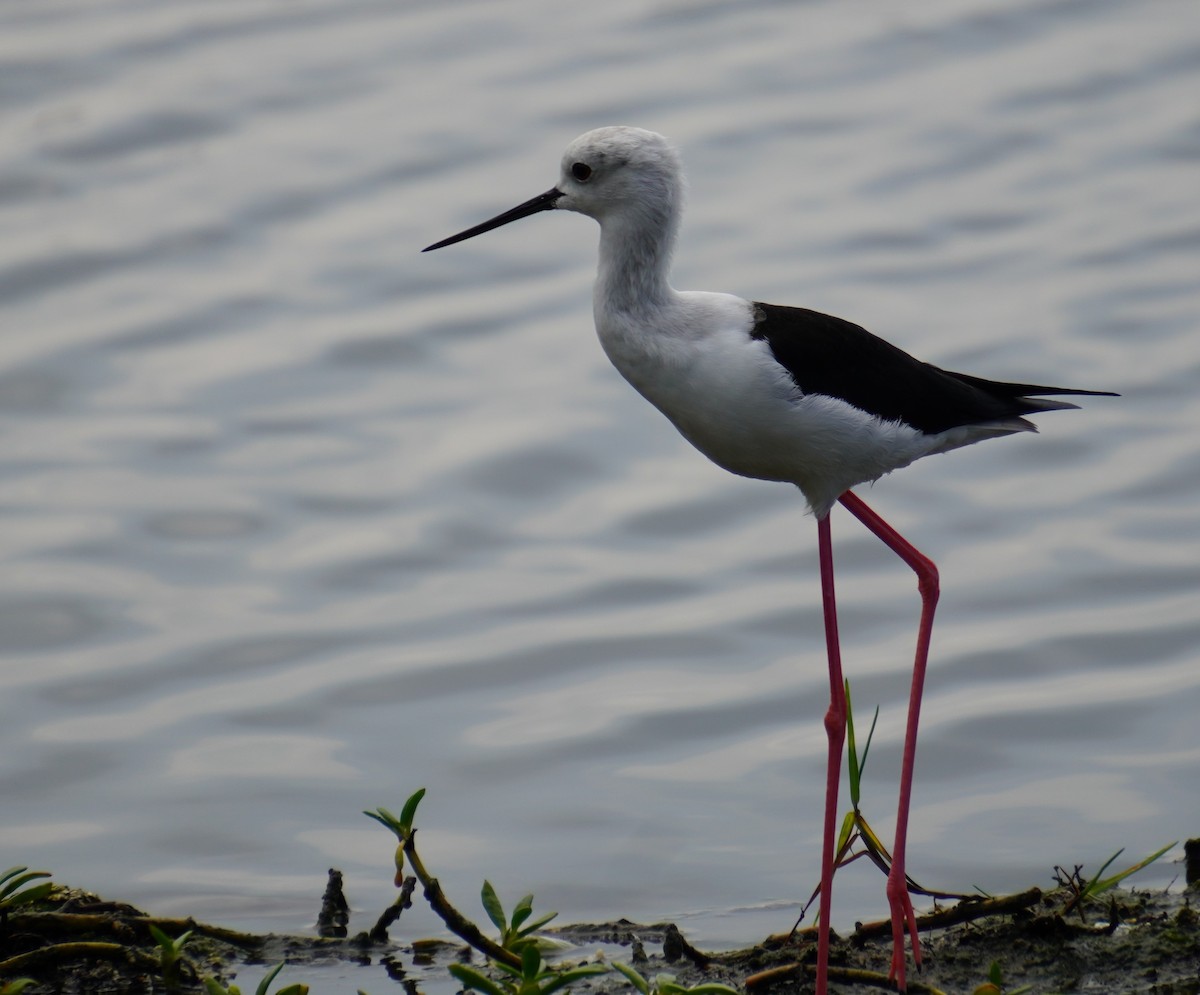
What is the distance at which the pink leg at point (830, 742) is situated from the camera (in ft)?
16.9

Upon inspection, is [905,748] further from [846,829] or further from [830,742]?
[846,829]

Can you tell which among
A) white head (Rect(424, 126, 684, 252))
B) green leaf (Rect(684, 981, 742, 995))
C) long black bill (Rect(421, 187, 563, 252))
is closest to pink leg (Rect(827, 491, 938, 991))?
green leaf (Rect(684, 981, 742, 995))

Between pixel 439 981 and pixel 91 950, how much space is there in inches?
35.5

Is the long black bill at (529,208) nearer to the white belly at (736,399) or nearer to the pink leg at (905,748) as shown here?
the white belly at (736,399)

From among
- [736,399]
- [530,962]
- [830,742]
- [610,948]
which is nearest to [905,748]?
[830,742]

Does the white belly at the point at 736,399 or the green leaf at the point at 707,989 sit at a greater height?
the white belly at the point at 736,399

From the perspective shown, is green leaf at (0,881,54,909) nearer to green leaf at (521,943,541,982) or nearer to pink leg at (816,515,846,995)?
green leaf at (521,943,541,982)

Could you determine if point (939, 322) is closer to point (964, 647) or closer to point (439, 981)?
point (964, 647)

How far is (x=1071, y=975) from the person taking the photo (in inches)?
207

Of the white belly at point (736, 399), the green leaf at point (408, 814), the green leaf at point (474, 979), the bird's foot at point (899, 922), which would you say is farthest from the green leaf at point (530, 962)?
the white belly at point (736, 399)

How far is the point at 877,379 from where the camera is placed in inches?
222

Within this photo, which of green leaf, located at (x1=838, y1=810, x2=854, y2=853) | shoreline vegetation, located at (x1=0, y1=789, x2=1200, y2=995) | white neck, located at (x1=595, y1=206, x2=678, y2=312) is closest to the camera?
shoreline vegetation, located at (x1=0, y1=789, x2=1200, y2=995)

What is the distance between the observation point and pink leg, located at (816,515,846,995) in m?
5.15

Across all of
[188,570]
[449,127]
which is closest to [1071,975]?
[188,570]
